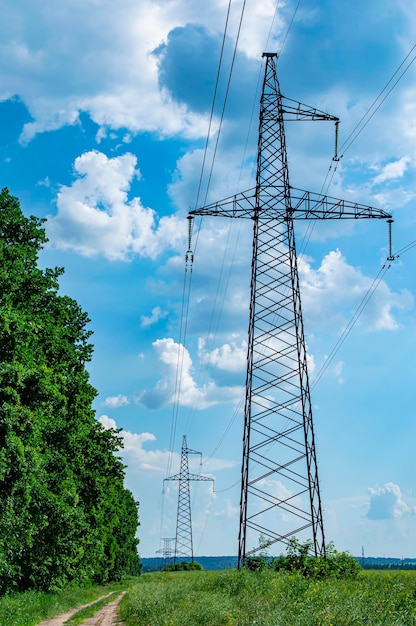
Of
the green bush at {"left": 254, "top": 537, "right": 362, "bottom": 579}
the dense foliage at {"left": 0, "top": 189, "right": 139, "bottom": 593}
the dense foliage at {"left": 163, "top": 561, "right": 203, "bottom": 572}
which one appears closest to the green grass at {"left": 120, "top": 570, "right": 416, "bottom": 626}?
the green bush at {"left": 254, "top": 537, "right": 362, "bottom": 579}

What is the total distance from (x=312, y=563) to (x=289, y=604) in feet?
26.4

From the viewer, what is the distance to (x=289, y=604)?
56.1ft

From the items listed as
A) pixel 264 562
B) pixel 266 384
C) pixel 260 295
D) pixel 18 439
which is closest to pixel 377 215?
pixel 260 295

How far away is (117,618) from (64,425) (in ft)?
30.4

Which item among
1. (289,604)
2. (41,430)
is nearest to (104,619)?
(41,430)

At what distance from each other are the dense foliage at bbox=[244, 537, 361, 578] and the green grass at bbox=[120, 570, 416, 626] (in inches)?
23.3

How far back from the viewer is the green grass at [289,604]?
14625mm

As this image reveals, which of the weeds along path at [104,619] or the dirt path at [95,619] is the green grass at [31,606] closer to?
the dirt path at [95,619]

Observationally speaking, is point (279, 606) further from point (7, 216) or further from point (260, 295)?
point (7, 216)

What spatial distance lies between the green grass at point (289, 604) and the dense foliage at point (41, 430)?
641cm

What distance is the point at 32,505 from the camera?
29422 mm

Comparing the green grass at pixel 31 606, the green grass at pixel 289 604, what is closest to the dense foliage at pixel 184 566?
the green grass at pixel 31 606

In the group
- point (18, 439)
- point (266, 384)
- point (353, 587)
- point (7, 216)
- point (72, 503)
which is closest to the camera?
point (353, 587)

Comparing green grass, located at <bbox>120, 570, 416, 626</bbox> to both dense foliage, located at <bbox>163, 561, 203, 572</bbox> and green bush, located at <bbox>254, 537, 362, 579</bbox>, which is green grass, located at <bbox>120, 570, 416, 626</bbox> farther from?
dense foliage, located at <bbox>163, 561, 203, 572</bbox>
